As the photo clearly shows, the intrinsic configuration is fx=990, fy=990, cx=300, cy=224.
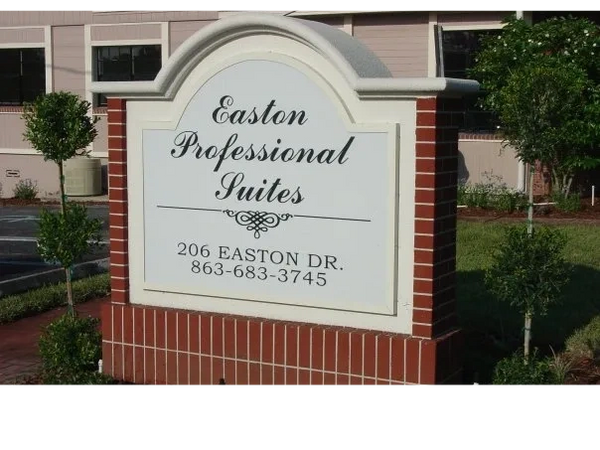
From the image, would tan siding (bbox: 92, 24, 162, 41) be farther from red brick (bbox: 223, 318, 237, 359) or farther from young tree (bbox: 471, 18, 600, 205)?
red brick (bbox: 223, 318, 237, 359)

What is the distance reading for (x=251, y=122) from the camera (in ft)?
22.7

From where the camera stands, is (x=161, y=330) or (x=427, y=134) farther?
(x=161, y=330)

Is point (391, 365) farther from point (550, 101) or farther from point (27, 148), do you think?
point (27, 148)

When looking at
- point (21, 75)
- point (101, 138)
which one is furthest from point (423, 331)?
point (21, 75)

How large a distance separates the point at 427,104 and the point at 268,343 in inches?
77.6

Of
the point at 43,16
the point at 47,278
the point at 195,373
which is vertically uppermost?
the point at 43,16

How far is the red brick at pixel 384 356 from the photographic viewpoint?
254 inches

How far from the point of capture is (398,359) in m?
6.43

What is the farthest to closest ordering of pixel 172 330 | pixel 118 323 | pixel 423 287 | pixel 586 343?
pixel 586 343 < pixel 118 323 < pixel 172 330 < pixel 423 287

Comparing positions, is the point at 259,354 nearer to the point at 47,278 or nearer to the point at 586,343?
the point at 586,343

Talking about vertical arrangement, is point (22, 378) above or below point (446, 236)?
below

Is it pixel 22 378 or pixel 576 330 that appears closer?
pixel 22 378

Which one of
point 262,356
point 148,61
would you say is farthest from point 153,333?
point 148,61
